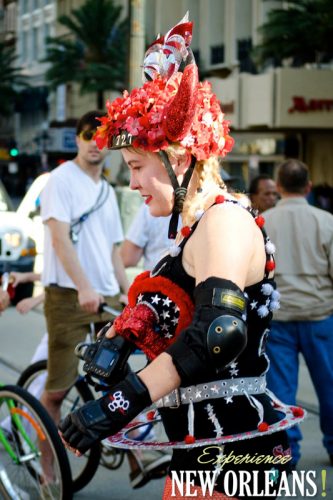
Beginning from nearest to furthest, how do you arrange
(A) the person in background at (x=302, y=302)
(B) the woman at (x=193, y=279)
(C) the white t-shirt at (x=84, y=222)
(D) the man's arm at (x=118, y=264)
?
Answer: (B) the woman at (x=193, y=279)
(C) the white t-shirt at (x=84, y=222)
(D) the man's arm at (x=118, y=264)
(A) the person in background at (x=302, y=302)

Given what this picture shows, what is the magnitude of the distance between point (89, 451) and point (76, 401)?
281mm

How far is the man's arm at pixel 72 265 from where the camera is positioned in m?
5.57

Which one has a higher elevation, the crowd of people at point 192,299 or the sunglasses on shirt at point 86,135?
the sunglasses on shirt at point 86,135

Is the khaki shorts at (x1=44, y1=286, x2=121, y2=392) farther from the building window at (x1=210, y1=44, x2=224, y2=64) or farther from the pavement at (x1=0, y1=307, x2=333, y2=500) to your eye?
the building window at (x1=210, y1=44, x2=224, y2=64)

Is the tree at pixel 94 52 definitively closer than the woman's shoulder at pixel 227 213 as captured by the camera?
No

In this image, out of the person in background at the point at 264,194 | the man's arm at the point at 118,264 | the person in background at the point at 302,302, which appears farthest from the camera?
the person in background at the point at 264,194

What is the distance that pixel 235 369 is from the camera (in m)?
2.84

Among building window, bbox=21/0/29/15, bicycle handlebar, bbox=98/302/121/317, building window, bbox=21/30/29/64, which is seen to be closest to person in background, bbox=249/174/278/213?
bicycle handlebar, bbox=98/302/121/317

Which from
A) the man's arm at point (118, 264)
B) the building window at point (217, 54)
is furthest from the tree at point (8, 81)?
the man's arm at point (118, 264)

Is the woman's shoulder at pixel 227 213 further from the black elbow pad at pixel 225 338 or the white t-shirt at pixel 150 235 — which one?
the white t-shirt at pixel 150 235

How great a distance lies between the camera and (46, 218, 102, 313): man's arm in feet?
18.3

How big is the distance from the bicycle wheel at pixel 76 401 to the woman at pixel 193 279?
272 cm

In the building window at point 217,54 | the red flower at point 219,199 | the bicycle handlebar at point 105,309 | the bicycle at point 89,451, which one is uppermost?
the building window at point 217,54

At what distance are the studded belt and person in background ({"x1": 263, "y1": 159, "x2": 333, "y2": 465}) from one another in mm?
3371
